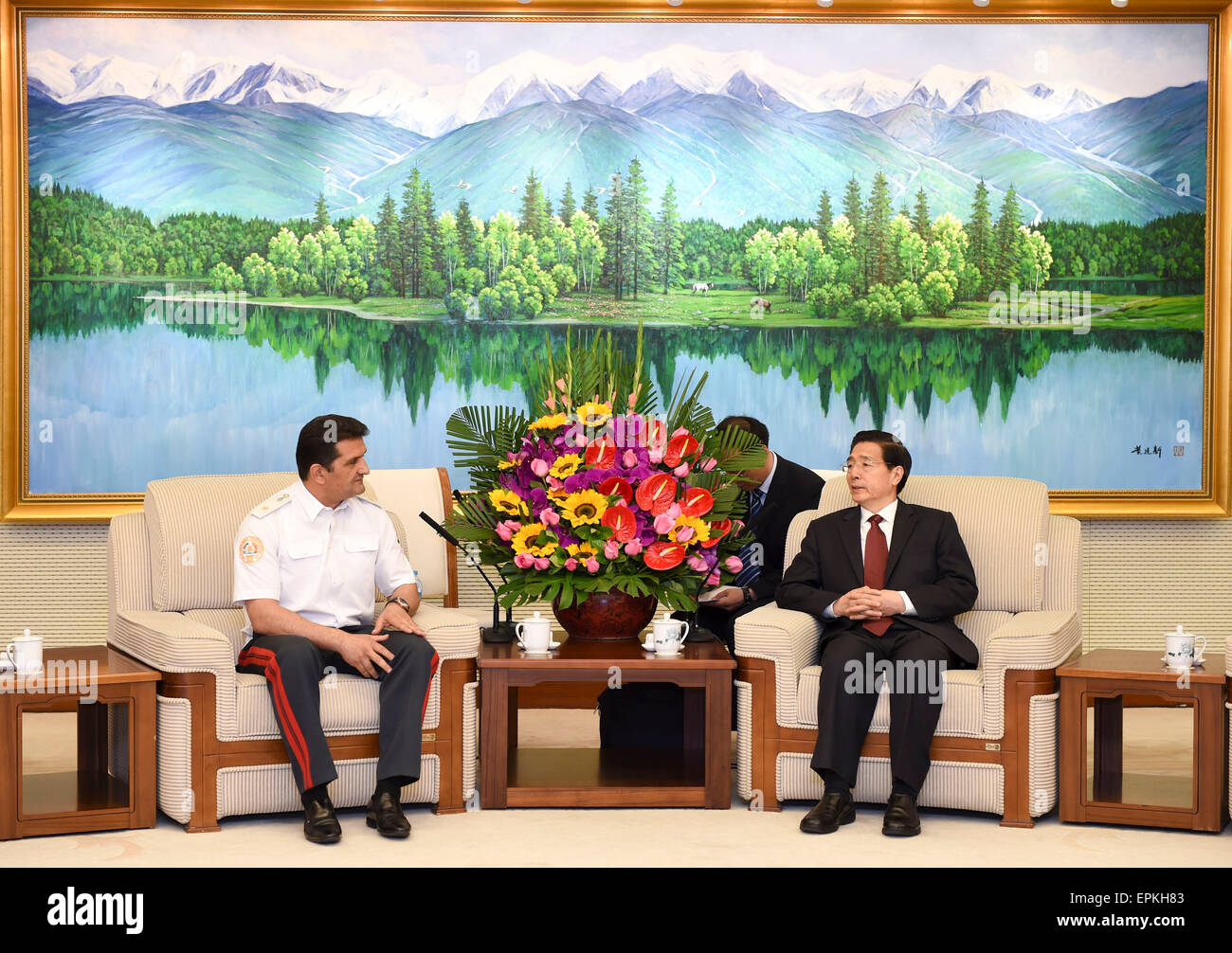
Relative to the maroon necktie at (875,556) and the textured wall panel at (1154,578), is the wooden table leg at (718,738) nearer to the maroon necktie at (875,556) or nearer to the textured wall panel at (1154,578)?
the maroon necktie at (875,556)

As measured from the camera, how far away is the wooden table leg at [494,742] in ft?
12.5

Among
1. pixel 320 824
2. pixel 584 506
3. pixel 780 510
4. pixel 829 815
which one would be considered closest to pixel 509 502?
pixel 584 506

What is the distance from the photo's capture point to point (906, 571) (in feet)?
13.2

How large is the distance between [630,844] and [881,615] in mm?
1052

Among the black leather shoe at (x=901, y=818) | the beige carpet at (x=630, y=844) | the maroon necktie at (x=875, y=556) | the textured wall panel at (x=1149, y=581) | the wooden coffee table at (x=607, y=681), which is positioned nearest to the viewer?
the beige carpet at (x=630, y=844)

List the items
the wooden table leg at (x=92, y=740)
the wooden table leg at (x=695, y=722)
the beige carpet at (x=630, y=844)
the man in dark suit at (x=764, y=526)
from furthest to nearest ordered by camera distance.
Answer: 1. the man in dark suit at (x=764, y=526)
2. the wooden table leg at (x=695, y=722)
3. the wooden table leg at (x=92, y=740)
4. the beige carpet at (x=630, y=844)

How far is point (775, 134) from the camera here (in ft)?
18.1

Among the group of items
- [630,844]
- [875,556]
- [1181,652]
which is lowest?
[630,844]

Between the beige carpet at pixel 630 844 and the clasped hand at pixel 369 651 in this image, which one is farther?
the clasped hand at pixel 369 651

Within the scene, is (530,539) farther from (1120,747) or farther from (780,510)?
(1120,747)

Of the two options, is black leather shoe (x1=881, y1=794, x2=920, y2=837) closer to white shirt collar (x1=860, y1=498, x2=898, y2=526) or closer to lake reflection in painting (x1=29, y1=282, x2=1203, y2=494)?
white shirt collar (x1=860, y1=498, x2=898, y2=526)

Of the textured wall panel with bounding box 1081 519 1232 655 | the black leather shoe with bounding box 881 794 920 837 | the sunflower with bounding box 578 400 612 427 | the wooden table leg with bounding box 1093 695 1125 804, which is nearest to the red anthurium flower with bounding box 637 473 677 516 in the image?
the sunflower with bounding box 578 400 612 427

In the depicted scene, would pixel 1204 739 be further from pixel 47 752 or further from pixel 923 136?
pixel 47 752

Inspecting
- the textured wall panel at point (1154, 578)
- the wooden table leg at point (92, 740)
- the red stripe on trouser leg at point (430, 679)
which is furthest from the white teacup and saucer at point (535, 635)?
the textured wall panel at point (1154, 578)
